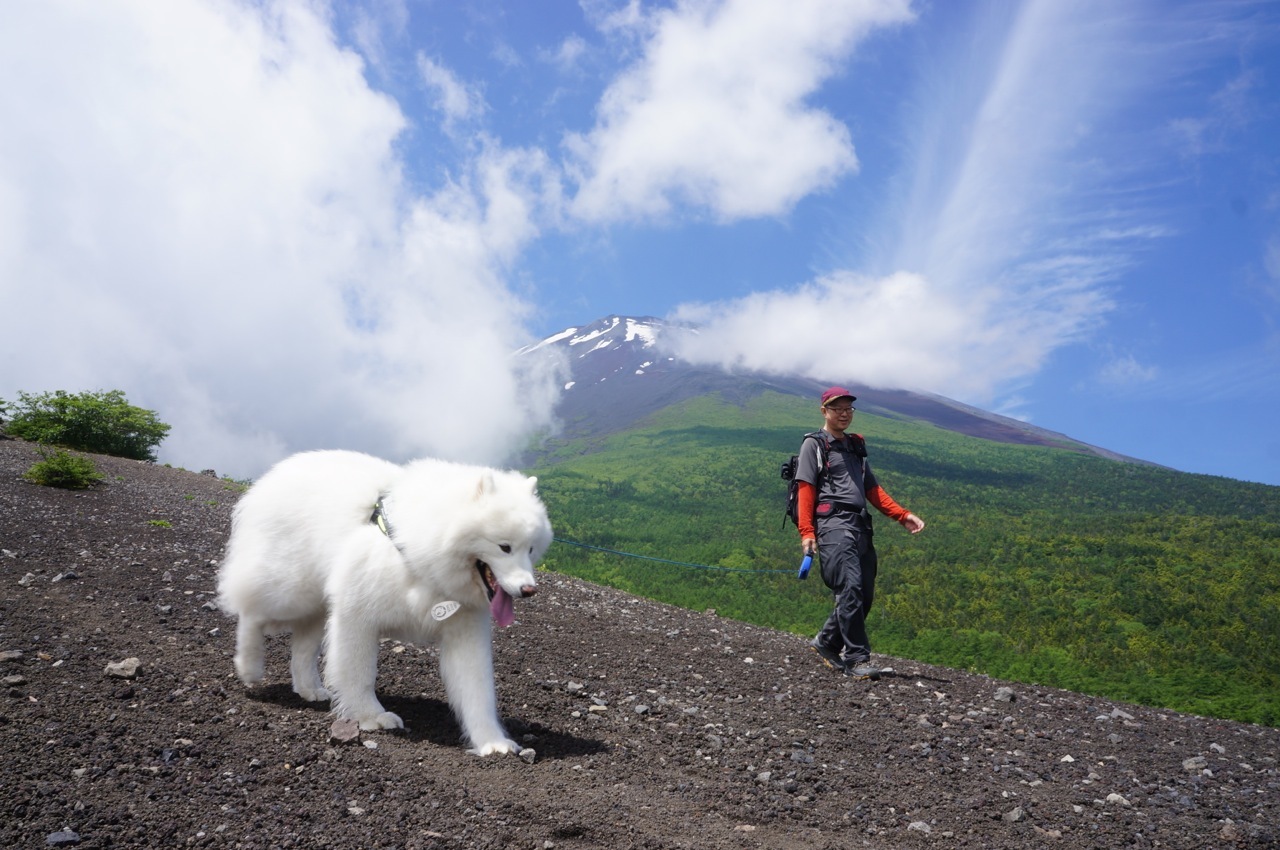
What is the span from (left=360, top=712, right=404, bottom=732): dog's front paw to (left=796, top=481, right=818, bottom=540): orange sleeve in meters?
4.50

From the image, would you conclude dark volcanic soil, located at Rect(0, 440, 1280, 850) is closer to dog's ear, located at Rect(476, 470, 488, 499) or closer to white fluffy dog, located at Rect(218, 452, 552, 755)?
white fluffy dog, located at Rect(218, 452, 552, 755)

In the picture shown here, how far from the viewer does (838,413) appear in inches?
309

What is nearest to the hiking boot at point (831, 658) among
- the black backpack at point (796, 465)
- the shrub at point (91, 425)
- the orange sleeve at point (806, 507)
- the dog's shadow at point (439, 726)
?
the orange sleeve at point (806, 507)

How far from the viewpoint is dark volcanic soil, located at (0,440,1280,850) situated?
3.46m

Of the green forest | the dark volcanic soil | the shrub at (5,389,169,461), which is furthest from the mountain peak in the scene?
the dark volcanic soil

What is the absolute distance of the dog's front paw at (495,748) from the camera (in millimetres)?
4379

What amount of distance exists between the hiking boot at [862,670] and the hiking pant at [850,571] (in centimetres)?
4

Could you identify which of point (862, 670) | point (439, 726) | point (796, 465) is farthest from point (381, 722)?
point (796, 465)

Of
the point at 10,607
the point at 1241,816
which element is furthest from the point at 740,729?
the point at 10,607

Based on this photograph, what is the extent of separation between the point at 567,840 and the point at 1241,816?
452 centimetres

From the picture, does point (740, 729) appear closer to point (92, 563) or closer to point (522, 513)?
point (522, 513)

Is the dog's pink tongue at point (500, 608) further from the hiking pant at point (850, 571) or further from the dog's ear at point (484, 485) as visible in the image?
the hiking pant at point (850, 571)

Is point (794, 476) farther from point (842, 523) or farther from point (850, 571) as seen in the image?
point (850, 571)

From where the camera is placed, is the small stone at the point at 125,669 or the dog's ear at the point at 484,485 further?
the small stone at the point at 125,669
